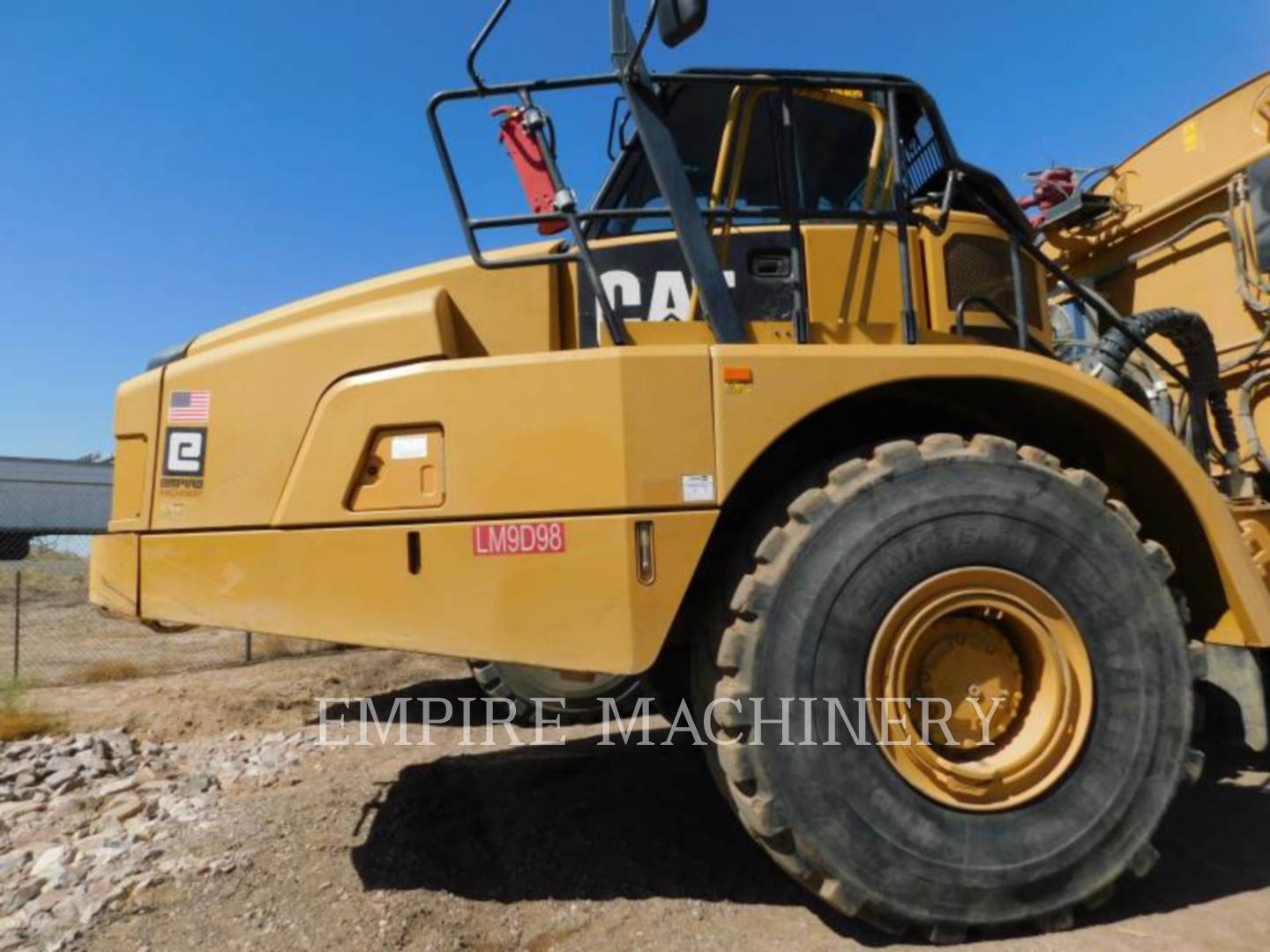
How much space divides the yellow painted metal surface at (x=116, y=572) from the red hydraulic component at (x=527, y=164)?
1.96m

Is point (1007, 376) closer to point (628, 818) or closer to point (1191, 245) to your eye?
point (628, 818)

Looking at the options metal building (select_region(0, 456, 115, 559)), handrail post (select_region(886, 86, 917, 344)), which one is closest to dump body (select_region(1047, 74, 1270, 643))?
handrail post (select_region(886, 86, 917, 344))

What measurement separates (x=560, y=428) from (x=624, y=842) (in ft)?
6.15

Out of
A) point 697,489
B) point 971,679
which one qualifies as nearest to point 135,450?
point 697,489

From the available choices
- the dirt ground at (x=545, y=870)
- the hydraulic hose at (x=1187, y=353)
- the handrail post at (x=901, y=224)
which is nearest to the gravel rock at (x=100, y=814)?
the dirt ground at (x=545, y=870)

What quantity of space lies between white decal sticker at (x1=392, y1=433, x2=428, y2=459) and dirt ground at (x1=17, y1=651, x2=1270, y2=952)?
5.11 ft

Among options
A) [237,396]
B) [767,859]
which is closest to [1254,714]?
[767,859]

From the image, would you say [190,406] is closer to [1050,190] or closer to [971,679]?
[971,679]

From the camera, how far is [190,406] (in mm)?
3166

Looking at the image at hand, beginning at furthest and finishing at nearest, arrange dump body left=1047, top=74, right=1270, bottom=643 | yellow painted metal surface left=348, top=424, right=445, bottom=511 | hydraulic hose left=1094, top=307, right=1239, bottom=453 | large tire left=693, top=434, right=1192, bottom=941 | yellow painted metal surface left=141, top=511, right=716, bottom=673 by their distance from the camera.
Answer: dump body left=1047, top=74, right=1270, bottom=643
hydraulic hose left=1094, top=307, right=1239, bottom=453
yellow painted metal surface left=348, top=424, right=445, bottom=511
yellow painted metal surface left=141, top=511, right=716, bottom=673
large tire left=693, top=434, right=1192, bottom=941

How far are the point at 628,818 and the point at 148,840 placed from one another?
2.08m

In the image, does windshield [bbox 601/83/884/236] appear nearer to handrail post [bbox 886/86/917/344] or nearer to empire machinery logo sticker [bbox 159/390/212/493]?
handrail post [bbox 886/86/917/344]

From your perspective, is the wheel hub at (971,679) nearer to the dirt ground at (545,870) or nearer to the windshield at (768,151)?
the dirt ground at (545,870)

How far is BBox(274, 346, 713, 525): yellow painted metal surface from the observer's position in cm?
271
